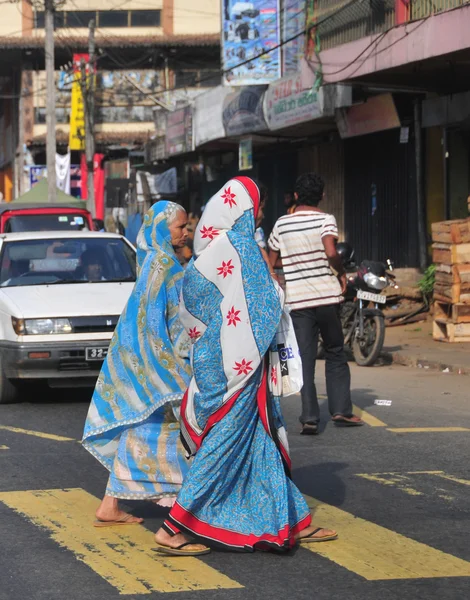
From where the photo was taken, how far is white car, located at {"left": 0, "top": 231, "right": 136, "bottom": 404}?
1025cm

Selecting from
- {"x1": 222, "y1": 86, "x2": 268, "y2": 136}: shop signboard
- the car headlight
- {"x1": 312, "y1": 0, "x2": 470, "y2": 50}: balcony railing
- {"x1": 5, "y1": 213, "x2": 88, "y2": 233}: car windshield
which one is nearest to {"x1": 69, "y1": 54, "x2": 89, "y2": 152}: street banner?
{"x1": 222, "y1": 86, "x2": 268, "y2": 136}: shop signboard

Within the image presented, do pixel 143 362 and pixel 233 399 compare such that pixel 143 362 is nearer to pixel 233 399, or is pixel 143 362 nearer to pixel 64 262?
pixel 233 399

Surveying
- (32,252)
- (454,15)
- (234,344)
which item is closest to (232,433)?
(234,344)

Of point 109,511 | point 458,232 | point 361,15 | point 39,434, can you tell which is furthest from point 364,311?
point 109,511

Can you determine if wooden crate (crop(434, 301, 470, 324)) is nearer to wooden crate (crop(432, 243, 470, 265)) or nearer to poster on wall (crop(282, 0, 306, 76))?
wooden crate (crop(432, 243, 470, 265))

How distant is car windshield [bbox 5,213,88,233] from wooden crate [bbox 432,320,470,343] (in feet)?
18.2

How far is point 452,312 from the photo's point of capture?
592 inches

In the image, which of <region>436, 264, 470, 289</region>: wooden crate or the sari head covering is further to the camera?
<region>436, 264, 470, 289</region>: wooden crate

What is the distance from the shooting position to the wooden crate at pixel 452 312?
1488 centimetres

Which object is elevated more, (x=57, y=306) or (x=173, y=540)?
(x=57, y=306)

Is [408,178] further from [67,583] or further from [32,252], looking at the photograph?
[67,583]

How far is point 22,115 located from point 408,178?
3016 centimetres

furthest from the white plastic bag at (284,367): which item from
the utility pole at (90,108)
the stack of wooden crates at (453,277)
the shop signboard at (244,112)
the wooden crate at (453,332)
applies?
the utility pole at (90,108)

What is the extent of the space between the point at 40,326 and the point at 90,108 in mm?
32512
